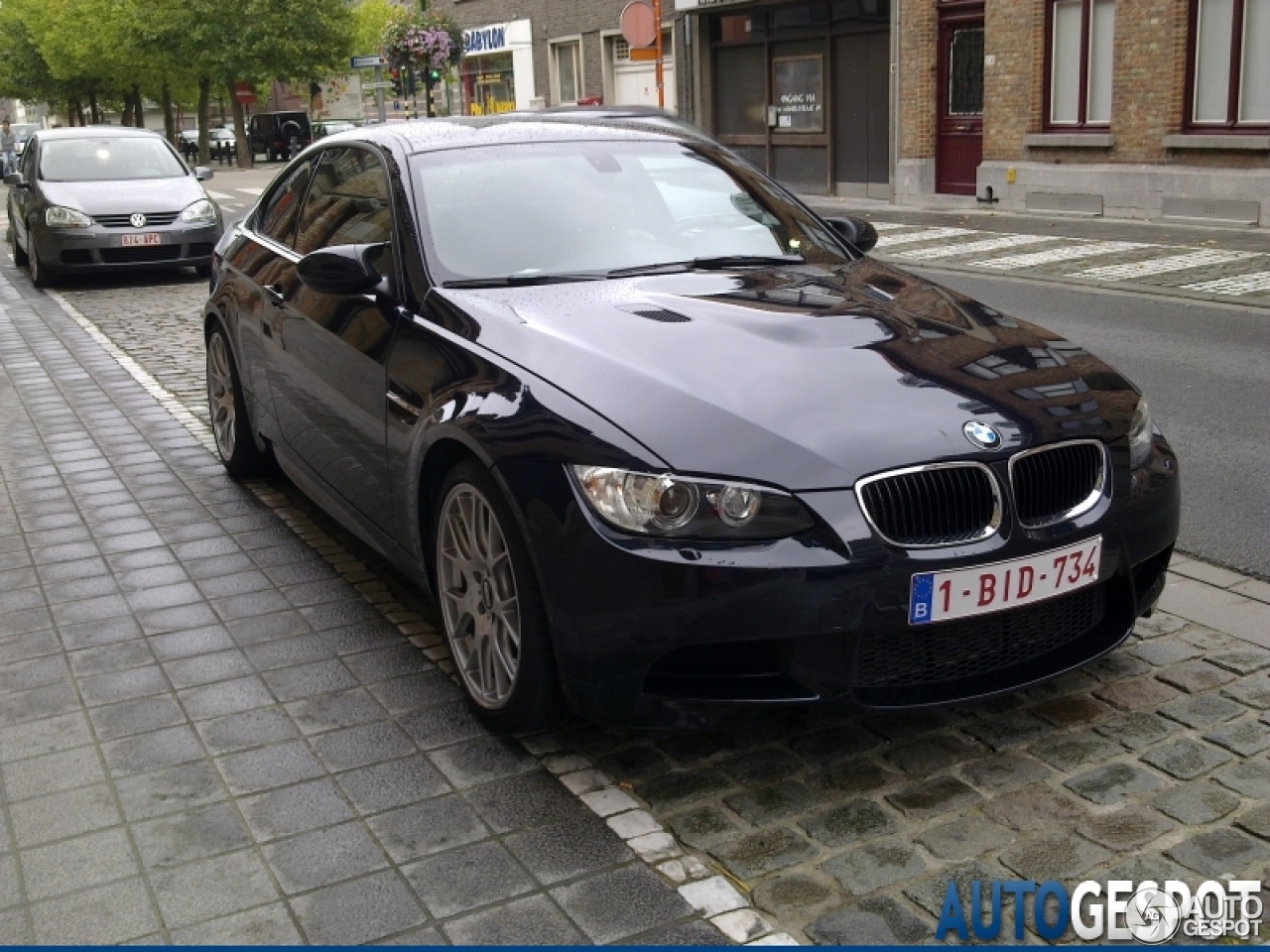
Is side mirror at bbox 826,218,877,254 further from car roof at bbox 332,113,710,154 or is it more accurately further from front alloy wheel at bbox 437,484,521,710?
front alloy wheel at bbox 437,484,521,710

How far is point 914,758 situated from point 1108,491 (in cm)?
83

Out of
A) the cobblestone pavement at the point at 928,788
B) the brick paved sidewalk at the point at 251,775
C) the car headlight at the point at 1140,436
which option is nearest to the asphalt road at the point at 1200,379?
the cobblestone pavement at the point at 928,788

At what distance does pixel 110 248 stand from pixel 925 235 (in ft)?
31.3

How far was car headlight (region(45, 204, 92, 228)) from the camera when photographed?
15.1 metres

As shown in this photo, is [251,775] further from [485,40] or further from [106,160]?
[485,40]

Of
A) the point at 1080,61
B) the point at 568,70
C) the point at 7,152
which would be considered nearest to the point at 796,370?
the point at 1080,61

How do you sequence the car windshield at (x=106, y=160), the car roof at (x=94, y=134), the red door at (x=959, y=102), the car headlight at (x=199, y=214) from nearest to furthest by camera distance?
the car headlight at (x=199, y=214) → the car windshield at (x=106, y=160) → the car roof at (x=94, y=134) → the red door at (x=959, y=102)

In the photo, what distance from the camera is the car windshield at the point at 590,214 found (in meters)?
4.68

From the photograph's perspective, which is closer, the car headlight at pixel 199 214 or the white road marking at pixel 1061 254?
the white road marking at pixel 1061 254

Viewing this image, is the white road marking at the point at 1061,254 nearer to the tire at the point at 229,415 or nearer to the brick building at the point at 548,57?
the tire at the point at 229,415

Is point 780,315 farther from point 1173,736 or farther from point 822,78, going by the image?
point 822,78

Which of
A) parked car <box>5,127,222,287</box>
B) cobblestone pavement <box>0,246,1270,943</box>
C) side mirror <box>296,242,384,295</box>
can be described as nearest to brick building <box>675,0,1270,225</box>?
parked car <box>5,127,222,287</box>

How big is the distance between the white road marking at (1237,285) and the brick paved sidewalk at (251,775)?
883 cm

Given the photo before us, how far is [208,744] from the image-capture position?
13.2ft
